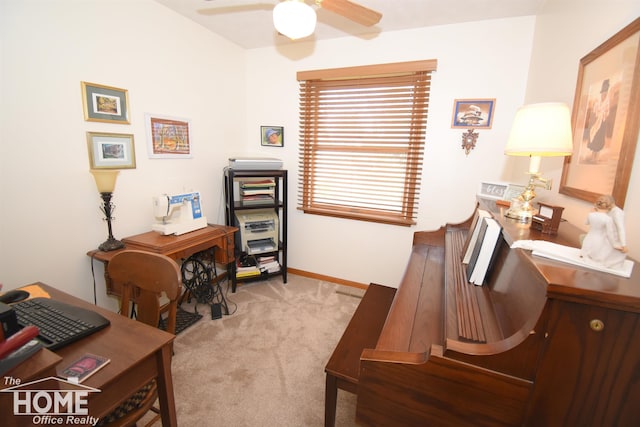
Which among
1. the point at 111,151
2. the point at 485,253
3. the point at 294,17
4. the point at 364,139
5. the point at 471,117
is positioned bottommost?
the point at 485,253

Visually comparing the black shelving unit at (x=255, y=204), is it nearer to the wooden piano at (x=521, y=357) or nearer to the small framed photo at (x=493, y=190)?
Result: the small framed photo at (x=493, y=190)

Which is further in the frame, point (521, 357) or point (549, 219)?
point (549, 219)

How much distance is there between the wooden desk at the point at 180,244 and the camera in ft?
5.97

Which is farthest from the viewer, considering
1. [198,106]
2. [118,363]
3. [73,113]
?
[198,106]

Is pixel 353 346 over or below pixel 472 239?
below

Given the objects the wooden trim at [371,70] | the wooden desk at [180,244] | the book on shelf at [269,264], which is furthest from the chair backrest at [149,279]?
the wooden trim at [371,70]

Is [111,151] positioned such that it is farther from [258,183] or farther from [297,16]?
[297,16]

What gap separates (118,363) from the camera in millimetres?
800

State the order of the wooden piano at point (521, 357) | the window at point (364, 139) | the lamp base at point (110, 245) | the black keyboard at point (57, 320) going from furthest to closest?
the window at point (364, 139) → the lamp base at point (110, 245) → the black keyboard at point (57, 320) → the wooden piano at point (521, 357)

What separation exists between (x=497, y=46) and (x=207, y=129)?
101 inches

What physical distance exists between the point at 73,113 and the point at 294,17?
1.51m

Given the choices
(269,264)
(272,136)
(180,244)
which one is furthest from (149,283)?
(272,136)

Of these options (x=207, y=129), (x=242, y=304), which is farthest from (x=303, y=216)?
(x=207, y=129)

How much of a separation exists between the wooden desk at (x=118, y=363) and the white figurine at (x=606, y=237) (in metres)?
1.28
